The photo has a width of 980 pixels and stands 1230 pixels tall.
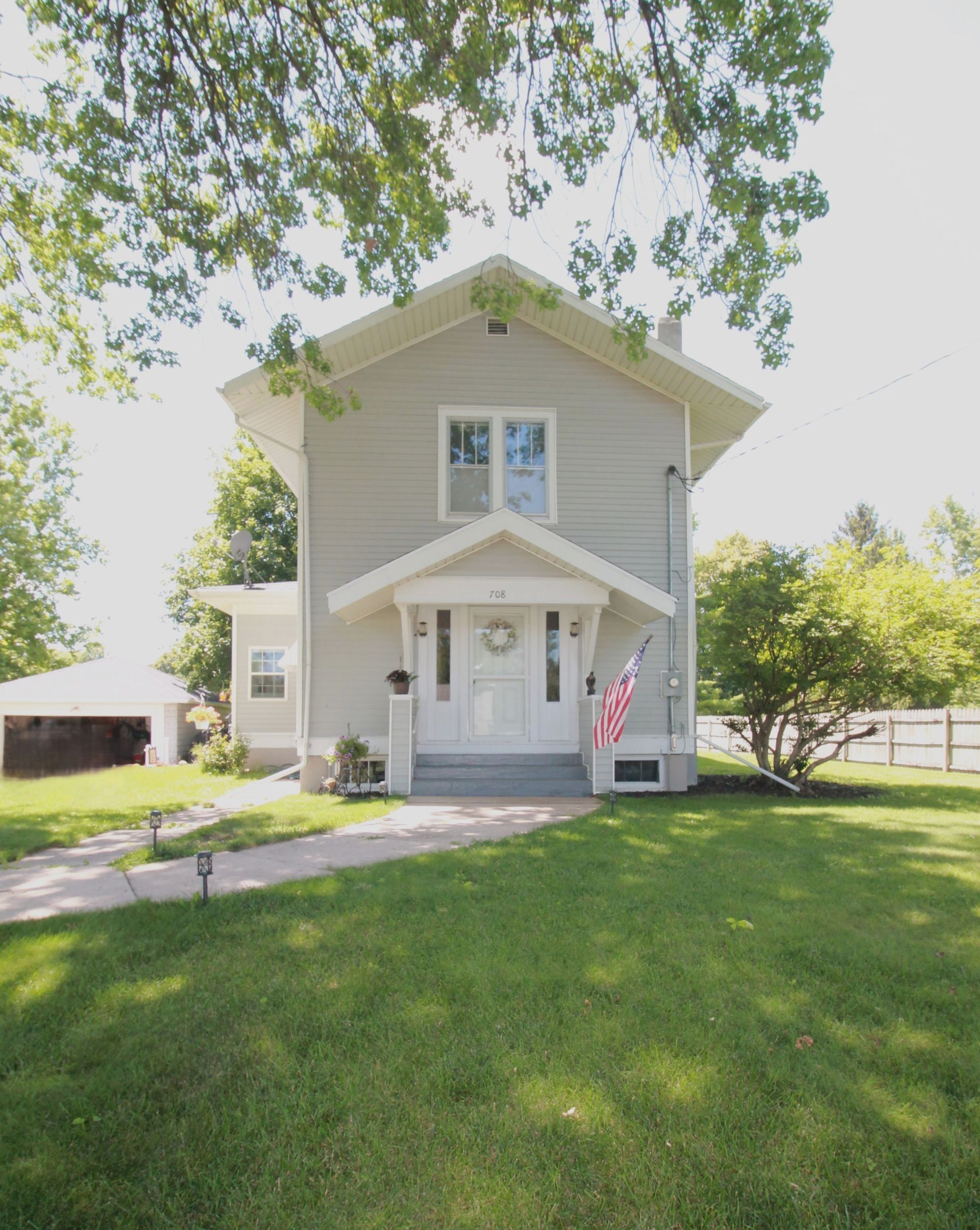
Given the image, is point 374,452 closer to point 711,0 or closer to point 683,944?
point 711,0

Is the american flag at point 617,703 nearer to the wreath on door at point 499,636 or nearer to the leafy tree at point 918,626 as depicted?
the wreath on door at point 499,636

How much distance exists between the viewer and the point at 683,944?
14.5 ft

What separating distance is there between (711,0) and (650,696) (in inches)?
340

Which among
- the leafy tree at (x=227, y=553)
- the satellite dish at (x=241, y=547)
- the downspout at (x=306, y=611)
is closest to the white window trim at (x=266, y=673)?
the satellite dish at (x=241, y=547)

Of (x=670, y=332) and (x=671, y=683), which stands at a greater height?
(x=670, y=332)

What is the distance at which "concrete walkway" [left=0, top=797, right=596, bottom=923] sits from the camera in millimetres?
5531

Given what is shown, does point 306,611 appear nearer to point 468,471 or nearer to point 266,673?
point 468,471

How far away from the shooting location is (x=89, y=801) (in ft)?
38.1

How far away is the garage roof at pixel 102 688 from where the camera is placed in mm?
21125

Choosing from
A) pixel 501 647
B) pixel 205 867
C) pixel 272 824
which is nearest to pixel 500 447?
pixel 501 647

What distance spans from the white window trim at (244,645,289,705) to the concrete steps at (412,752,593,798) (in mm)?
7512

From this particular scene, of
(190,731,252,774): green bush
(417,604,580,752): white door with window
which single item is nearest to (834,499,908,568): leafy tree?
(190,731,252,774): green bush

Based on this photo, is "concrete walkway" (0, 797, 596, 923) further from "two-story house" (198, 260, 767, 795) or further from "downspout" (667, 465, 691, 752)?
A: "downspout" (667, 465, 691, 752)

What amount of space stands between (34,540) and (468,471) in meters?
21.2
